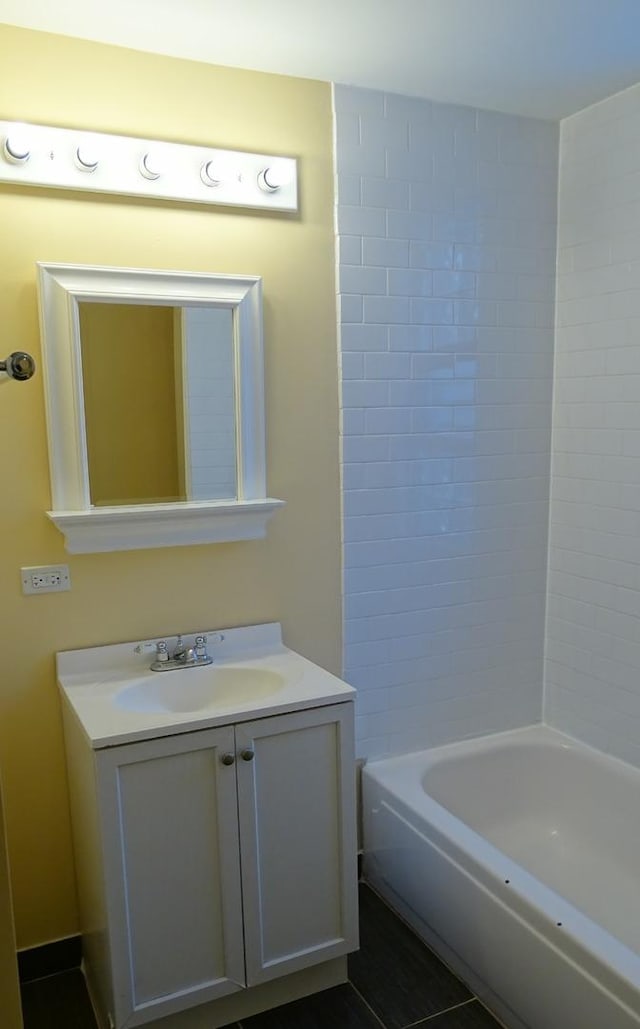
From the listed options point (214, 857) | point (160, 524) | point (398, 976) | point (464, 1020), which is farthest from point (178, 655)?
point (464, 1020)

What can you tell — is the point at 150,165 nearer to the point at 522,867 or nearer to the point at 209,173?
the point at 209,173

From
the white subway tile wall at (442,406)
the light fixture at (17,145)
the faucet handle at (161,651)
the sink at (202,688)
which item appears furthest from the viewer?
the white subway tile wall at (442,406)

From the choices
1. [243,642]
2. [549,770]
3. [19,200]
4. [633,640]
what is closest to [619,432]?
[633,640]

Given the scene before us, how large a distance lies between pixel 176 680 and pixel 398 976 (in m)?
1.07

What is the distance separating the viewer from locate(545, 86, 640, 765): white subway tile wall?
2461 mm

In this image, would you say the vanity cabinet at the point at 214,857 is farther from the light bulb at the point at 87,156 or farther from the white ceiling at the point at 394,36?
the white ceiling at the point at 394,36

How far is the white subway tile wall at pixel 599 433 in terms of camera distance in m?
2.46

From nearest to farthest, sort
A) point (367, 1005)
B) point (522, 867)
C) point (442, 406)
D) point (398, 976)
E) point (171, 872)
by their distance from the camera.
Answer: point (171, 872) → point (367, 1005) → point (398, 976) → point (522, 867) → point (442, 406)

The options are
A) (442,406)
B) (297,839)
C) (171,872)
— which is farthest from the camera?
(442,406)

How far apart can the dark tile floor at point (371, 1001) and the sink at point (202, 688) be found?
0.84 metres

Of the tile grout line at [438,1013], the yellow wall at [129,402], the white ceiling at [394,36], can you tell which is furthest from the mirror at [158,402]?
the tile grout line at [438,1013]

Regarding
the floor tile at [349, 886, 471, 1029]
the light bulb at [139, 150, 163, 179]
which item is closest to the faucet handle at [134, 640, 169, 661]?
the floor tile at [349, 886, 471, 1029]

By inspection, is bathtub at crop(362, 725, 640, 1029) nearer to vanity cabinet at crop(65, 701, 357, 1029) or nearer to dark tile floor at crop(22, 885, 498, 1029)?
dark tile floor at crop(22, 885, 498, 1029)

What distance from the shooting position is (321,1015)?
2.03m
